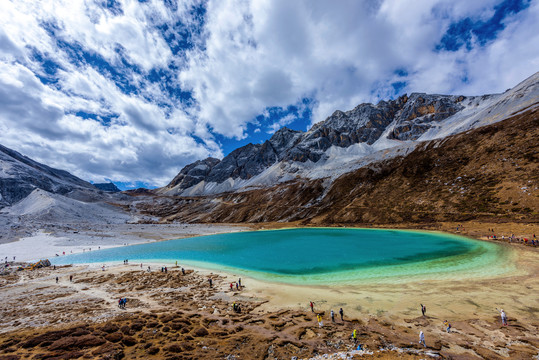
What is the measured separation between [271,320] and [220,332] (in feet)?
15.5

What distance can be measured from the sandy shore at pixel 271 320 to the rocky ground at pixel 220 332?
8cm

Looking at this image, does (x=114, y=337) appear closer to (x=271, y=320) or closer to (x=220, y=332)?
(x=220, y=332)

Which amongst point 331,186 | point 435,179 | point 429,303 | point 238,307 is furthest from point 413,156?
point 238,307

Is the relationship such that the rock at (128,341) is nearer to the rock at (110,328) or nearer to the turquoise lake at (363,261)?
the rock at (110,328)

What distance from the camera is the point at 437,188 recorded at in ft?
280

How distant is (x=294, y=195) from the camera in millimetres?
139500

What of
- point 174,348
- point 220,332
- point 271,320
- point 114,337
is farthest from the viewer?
point 271,320

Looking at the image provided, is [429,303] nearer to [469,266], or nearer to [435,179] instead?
[469,266]

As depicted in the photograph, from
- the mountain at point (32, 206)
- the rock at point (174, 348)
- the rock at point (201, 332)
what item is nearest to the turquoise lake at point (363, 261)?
the rock at point (201, 332)

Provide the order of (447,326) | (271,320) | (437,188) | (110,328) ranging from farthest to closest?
(437,188)
(271,320)
(110,328)
(447,326)

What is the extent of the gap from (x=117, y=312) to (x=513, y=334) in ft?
115

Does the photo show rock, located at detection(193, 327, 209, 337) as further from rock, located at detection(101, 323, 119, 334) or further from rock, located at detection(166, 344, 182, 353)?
rock, located at detection(101, 323, 119, 334)

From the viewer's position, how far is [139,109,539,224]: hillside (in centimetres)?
6469

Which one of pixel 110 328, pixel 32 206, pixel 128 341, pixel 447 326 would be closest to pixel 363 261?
pixel 447 326
